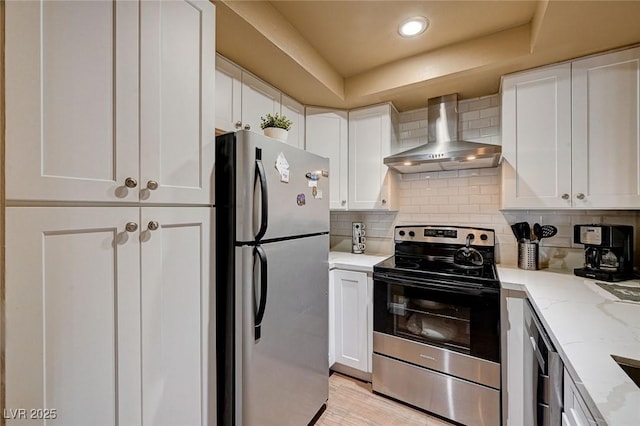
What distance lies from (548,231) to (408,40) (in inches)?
65.9

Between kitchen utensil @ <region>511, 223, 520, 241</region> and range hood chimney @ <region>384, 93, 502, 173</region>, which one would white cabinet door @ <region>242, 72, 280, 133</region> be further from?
kitchen utensil @ <region>511, 223, 520, 241</region>

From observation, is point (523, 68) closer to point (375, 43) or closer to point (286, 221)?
point (375, 43)

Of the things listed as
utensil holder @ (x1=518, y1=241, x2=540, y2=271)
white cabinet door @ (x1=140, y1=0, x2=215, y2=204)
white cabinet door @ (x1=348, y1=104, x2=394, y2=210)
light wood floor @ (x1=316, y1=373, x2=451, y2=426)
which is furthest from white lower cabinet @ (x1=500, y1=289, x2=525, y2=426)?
white cabinet door @ (x1=140, y1=0, x2=215, y2=204)

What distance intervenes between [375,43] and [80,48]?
166 centimetres

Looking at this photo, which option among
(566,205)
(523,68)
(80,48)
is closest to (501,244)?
(566,205)

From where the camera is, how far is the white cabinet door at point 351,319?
2098 mm

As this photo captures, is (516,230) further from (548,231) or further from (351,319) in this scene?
(351,319)

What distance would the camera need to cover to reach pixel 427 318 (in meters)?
1.88

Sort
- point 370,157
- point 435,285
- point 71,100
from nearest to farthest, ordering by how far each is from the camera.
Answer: point 71,100
point 435,285
point 370,157

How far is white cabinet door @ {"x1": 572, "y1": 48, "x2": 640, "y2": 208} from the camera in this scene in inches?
61.3

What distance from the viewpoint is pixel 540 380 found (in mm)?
1319

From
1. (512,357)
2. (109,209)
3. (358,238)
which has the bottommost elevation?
(512,357)

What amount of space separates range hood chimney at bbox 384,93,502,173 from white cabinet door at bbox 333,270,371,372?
0.97 m

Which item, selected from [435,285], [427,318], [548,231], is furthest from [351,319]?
[548,231]
